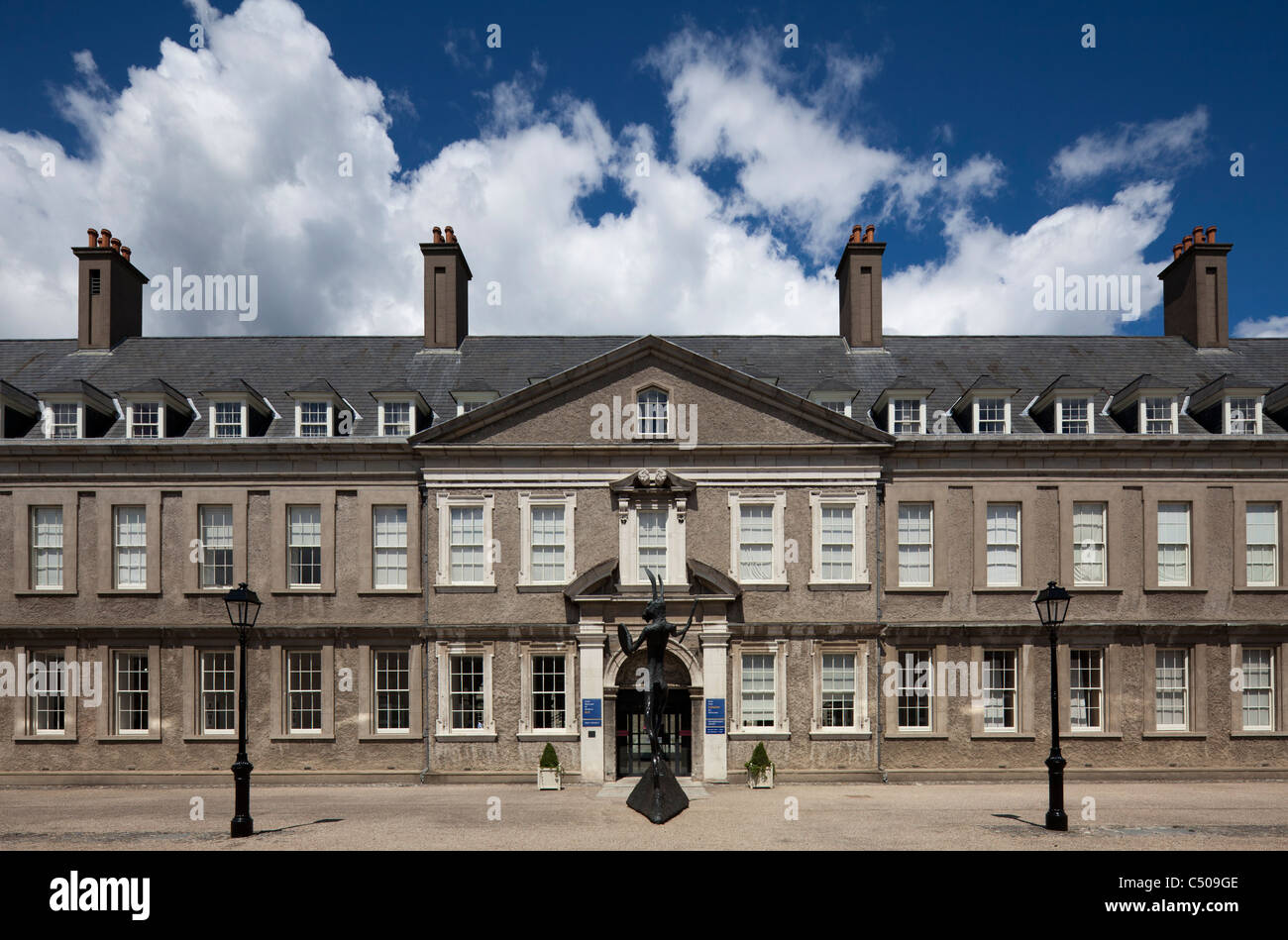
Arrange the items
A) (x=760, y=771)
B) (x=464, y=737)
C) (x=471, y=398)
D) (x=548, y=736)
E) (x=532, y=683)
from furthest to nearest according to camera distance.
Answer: (x=471, y=398) → (x=532, y=683) → (x=464, y=737) → (x=548, y=736) → (x=760, y=771)

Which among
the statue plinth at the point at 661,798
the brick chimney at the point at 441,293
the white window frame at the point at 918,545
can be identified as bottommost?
the statue plinth at the point at 661,798

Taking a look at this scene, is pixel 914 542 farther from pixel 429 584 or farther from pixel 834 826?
pixel 429 584

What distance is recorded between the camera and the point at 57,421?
93.0 feet

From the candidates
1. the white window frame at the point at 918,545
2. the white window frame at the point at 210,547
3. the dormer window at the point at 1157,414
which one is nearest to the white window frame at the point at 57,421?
the white window frame at the point at 210,547

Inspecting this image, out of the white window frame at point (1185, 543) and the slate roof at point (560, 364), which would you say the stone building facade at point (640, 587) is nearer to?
the white window frame at point (1185, 543)

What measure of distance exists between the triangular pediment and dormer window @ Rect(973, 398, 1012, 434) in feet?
11.4

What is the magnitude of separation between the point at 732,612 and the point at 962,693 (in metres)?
7.27

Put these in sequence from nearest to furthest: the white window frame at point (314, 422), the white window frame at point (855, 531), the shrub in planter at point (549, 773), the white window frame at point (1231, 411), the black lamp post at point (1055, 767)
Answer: the black lamp post at point (1055, 767) < the shrub in planter at point (549, 773) < the white window frame at point (855, 531) < the white window frame at point (1231, 411) < the white window frame at point (314, 422)

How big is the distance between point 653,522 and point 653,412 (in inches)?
130

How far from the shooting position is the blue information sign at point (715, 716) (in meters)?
26.0

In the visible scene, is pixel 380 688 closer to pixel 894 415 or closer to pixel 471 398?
pixel 471 398

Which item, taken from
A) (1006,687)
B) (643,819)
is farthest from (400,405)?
(1006,687)

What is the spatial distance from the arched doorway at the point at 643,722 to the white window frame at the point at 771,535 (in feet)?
10.8

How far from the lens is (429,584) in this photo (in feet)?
88.3
